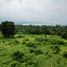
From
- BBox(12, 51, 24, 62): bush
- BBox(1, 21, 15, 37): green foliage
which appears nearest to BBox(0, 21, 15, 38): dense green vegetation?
BBox(1, 21, 15, 37): green foliage

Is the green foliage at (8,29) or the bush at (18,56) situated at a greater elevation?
the green foliage at (8,29)

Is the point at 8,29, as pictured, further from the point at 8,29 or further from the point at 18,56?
the point at 18,56

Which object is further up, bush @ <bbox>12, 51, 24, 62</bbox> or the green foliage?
the green foliage

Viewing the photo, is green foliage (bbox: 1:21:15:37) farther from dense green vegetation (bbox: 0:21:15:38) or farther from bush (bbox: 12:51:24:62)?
bush (bbox: 12:51:24:62)

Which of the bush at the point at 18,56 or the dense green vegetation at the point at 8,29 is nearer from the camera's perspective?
the bush at the point at 18,56

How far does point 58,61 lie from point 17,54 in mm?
7917

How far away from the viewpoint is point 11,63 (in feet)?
107

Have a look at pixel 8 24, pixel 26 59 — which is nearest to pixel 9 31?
pixel 8 24

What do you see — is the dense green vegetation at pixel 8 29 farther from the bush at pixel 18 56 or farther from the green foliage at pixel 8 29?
the bush at pixel 18 56

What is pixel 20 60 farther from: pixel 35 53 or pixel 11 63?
pixel 35 53

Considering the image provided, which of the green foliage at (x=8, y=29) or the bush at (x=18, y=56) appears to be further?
the green foliage at (x=8, y=29)

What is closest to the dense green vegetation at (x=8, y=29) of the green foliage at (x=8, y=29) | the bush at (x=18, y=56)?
the green foliage at (x=8, y=29)

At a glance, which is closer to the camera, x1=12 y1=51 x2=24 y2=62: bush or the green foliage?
x1=12 y1=51 x2=24 y2=62: bush

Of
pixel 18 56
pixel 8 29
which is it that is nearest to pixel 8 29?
pixel 8 29
